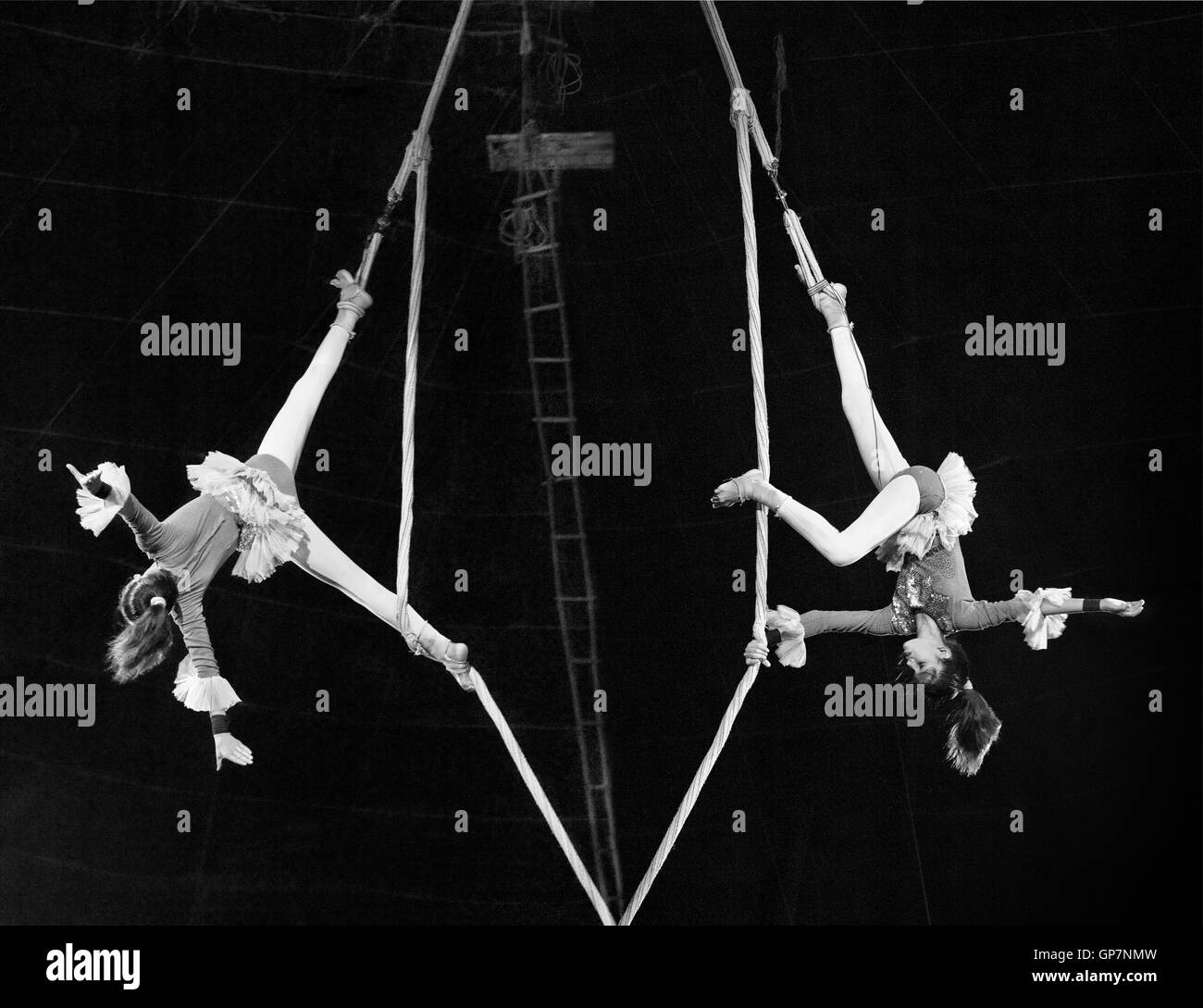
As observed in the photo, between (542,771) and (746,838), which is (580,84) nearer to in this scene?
(542,771)

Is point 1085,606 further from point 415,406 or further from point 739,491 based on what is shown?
point 415,406

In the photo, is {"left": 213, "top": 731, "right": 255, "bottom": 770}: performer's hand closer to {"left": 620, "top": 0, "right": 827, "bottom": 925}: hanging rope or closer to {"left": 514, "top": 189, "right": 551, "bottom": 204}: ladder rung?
{"left": 620, "top": 0, "right": 827, "bottom": 925}: hanging rope

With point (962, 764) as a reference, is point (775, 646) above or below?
above

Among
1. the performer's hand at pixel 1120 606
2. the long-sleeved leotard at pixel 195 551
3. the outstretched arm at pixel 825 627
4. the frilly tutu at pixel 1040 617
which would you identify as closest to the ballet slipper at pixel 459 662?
the long-sleeved leotard at pixel 195 551

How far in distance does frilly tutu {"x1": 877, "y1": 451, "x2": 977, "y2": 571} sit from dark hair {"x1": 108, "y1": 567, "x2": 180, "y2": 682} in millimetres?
1471

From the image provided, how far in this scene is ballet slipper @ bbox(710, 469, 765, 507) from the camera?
2680 mm

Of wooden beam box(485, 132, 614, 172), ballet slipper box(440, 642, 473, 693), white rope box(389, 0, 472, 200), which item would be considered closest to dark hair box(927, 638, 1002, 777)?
ballet slipper box(440, 642, 473, 693)

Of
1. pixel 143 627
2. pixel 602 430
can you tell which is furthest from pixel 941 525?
pixel 143 627

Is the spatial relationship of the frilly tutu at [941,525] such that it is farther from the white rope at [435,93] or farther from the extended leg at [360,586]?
the white rope at [435,93]

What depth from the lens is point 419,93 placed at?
298cm

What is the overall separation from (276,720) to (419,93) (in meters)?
1.35

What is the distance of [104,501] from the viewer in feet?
8.97

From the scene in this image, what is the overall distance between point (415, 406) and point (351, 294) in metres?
0.27

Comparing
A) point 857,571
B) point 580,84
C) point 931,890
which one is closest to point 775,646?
point 857,571
